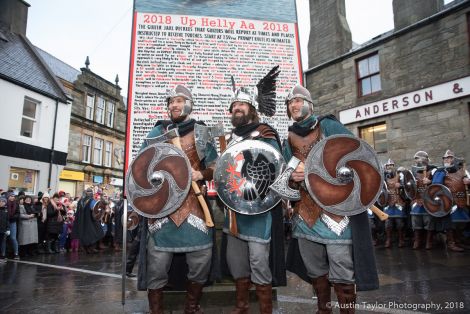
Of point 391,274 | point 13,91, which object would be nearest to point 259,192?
point 391,274

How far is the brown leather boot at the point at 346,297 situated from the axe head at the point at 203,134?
1531 mm

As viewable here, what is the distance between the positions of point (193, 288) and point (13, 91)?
558 inches

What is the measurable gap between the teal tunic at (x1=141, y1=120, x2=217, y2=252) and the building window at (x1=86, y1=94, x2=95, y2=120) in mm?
22879

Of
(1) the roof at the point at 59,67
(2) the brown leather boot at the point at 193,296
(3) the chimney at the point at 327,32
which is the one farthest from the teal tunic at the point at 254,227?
(1) the roof at the point at 59,67

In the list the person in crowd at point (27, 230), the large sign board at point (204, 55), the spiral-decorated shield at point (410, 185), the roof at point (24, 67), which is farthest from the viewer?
the roof at point (24, 67)

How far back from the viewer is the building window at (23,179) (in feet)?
44.4

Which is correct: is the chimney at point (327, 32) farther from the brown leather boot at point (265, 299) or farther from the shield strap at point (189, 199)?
the brown leather boot at point (265, 299)

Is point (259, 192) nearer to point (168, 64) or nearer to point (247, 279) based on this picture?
point (247, 279)

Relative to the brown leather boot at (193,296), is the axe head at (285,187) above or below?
above

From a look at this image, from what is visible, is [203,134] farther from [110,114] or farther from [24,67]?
[110,114]

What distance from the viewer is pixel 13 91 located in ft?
44.4

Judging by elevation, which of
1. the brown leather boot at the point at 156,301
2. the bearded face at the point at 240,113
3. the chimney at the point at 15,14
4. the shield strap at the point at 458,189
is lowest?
the brown leather boot at the point at 156,301

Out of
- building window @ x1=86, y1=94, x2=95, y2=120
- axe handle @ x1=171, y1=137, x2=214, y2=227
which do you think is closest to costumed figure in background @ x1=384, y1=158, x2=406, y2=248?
axe handle @ x1=171, y1=137, x2=214, y2=227

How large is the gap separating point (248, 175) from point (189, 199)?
0.56 metres
